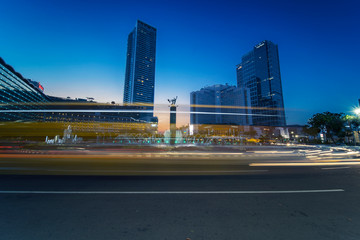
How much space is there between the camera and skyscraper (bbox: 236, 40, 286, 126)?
109125 millimetres

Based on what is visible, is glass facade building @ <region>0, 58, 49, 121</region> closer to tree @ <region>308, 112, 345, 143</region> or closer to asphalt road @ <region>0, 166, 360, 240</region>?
asphalt road @ <region>0, 166, 360, 240</region>

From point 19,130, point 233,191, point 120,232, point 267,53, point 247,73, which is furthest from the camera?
point 247,73

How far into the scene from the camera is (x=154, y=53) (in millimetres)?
170500

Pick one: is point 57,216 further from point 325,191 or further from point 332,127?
point 332,127

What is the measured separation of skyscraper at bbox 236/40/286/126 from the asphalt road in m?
115

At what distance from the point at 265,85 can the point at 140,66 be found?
4775 inches

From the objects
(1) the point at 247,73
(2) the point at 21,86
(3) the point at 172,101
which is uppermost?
(1) the point at 247,73

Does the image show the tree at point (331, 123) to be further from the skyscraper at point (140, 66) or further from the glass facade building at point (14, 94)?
the skyscraper at point (140, 66)

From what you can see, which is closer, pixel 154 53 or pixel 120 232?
pixel 120 232

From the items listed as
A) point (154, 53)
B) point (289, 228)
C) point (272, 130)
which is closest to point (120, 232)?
point (289, 228)

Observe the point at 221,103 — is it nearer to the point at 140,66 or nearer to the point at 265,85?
the point at 265,85

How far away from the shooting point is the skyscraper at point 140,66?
156 metres

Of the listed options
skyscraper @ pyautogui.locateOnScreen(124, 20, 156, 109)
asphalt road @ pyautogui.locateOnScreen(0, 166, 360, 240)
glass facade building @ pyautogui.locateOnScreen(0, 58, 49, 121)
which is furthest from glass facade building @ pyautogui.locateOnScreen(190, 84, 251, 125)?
glass facade building @ pyautogui.locateOnScreen(0, 58, 49, 121)

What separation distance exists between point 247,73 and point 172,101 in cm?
11003
